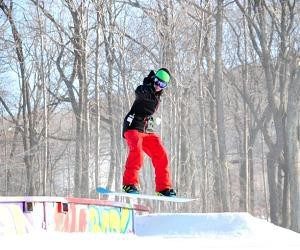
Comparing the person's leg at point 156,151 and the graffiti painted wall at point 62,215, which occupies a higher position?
the person's leg at point 156,151

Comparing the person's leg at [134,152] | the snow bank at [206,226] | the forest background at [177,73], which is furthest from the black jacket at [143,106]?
the forest background at [177,73]

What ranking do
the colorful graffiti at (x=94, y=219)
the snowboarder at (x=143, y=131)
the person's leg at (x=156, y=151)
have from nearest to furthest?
the colorful graffiti at (x=94, y=219) → the snowboarder at (x=143, y=131) → the person's leg at (x=156, y=151)

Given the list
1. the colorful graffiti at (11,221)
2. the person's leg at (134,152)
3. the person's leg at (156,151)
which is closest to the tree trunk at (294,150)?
the person's leg at (156,151)

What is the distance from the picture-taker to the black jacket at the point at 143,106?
815 centimetres

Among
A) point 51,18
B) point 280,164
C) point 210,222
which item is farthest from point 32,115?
point 210,222

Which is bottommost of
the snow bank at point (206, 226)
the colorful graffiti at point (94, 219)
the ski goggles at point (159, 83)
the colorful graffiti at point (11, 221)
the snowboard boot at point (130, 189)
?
the snow bank at point (206, 226)

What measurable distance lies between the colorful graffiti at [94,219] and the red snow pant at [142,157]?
779 mm

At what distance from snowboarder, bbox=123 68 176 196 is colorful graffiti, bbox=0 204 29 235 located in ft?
7.58

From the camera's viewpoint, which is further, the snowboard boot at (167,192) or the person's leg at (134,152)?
the snowboard boot at (167,192)

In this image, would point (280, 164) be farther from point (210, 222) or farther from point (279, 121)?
point (210, 222)

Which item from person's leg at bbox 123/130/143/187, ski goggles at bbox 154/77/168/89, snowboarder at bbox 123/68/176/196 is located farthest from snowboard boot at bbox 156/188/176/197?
ski goggles at bbox 154/77/168/89

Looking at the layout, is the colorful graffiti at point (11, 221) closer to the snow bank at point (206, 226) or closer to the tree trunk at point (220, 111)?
the snow bank at point (206, 226)

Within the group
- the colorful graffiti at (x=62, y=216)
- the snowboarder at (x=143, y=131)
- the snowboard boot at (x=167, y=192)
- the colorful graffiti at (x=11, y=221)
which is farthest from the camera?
the snowboard boot at (x=167, y=192)

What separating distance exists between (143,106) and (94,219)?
1927mm
